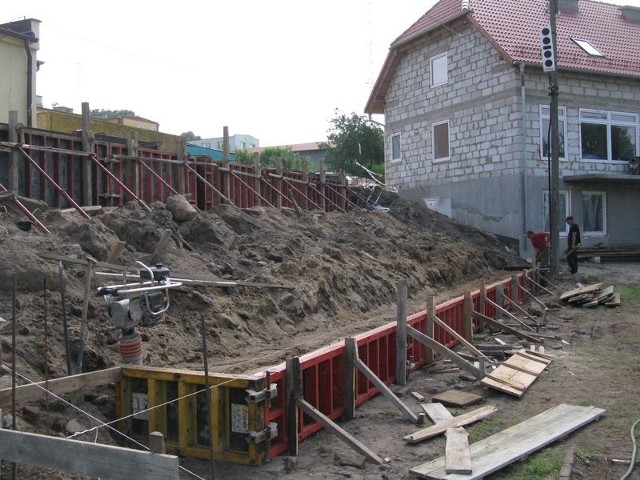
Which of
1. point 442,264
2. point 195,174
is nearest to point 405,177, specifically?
point 442,264

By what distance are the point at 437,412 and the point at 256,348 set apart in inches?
117

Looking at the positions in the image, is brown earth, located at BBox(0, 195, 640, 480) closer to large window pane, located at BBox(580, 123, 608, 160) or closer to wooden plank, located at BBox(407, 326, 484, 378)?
wooden plank, located at BBox(407, 326, 484, 378)

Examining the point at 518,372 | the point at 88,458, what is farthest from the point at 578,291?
the point at 88,458

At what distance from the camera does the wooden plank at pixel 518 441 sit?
607 cm

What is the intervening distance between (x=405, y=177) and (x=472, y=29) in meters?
6.45

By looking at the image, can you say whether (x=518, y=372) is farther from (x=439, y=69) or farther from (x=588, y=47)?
(x=588, y=47)

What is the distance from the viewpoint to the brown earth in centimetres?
697

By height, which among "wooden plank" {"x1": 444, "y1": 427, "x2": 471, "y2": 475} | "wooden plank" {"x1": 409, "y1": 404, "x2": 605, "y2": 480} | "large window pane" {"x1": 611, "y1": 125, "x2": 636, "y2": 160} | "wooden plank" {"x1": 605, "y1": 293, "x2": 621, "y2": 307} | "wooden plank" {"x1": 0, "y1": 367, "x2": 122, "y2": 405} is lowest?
"wooden plank" {"x1": 409, "y1": 404, "x2": 605, "y2": 480}

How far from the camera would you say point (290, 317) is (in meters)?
11.5

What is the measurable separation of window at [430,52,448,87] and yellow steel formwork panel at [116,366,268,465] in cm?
2151

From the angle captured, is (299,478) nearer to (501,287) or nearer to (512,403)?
(512,403)

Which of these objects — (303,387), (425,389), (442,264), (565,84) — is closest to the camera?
(303,387)

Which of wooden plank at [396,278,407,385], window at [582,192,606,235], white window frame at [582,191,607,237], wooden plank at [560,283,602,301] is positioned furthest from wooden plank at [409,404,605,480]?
window at [582,192,606,235]

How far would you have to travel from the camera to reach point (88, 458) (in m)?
3.89
